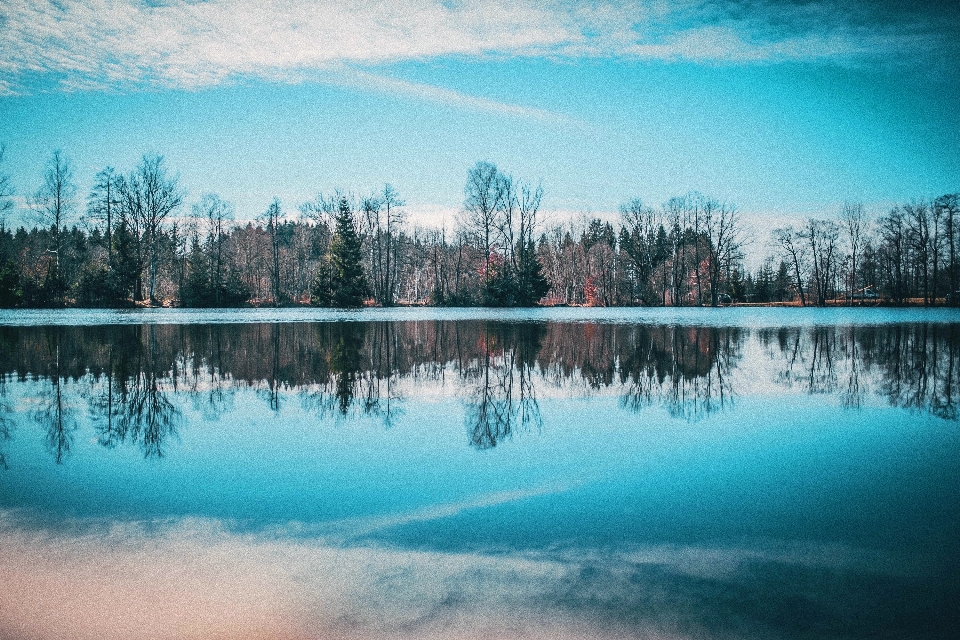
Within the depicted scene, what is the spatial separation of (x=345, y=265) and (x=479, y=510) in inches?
2121

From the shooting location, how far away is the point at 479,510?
15.0 feet

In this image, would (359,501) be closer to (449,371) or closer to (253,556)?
(253,556)

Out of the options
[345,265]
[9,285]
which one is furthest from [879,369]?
[9,285]

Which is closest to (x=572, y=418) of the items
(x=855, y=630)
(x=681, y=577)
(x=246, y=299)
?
(x=681, y=577)

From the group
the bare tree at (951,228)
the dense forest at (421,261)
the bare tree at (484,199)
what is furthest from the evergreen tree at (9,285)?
the bare tree at (951,228)

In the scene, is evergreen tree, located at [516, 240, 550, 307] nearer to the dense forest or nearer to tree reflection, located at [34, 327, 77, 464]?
the dense forest

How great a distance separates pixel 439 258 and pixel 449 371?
79822mm

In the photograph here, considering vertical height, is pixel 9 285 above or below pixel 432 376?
above

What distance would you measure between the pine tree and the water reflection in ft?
120

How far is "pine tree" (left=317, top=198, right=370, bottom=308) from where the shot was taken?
56.3 meters

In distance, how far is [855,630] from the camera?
2893 mm

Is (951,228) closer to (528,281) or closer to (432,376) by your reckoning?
(528,281)

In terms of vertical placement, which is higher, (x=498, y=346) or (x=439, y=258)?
(x=439, y=258)

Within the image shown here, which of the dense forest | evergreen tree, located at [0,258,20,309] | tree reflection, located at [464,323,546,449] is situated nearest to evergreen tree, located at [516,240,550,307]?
the dense forest
